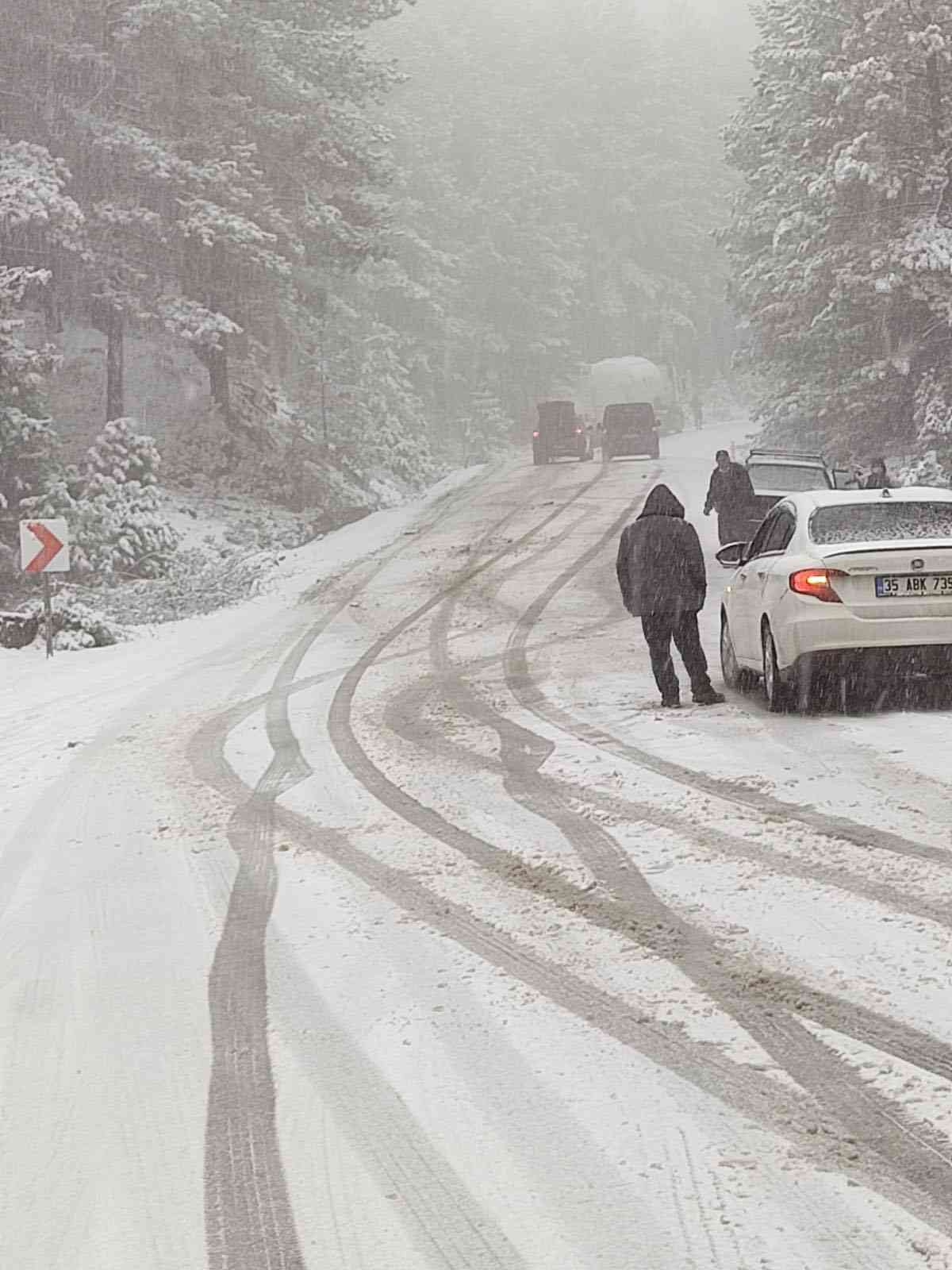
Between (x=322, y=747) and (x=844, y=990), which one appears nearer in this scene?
(x=844, y=990)

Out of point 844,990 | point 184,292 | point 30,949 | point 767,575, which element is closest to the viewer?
point 844,990

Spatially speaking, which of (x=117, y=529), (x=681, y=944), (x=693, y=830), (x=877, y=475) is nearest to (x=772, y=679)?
(x=693, y=830)

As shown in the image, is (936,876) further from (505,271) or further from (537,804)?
(505,271)

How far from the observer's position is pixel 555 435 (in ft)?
166

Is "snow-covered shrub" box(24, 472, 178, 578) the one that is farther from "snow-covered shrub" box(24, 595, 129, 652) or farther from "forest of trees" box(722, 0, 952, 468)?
"forest of trees" box(722, 0, 952, 468)

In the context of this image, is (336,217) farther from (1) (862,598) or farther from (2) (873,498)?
(1) (862,598)

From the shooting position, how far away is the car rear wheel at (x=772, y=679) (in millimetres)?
11039

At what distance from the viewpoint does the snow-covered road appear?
11.8 feet

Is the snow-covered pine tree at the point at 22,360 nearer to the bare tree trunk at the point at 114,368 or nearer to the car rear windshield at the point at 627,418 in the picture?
the bare tree trunk at the point at 114,368

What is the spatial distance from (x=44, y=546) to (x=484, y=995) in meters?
13.5

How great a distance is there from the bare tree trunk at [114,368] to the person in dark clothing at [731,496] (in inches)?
572

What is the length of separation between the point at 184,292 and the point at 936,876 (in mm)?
28798

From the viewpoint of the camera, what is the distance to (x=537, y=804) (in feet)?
27.3

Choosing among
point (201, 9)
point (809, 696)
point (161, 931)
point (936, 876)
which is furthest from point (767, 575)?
point (201, 9)
